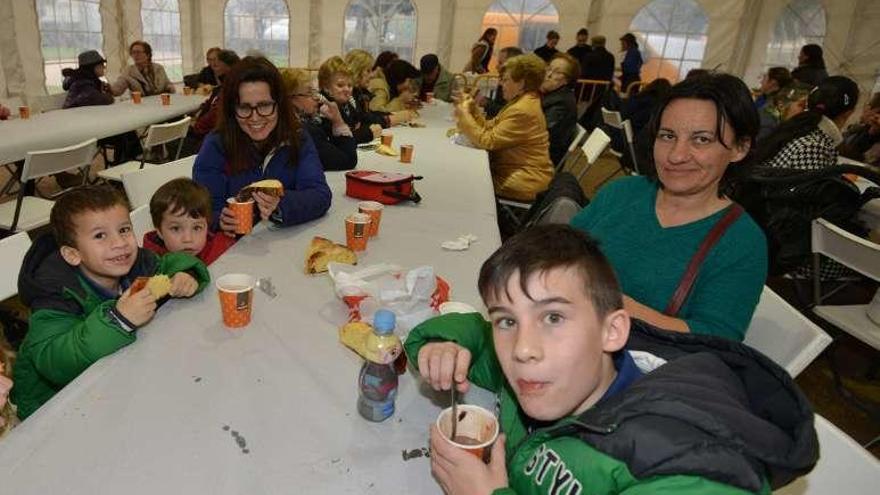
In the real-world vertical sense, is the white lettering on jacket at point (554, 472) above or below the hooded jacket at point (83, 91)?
below

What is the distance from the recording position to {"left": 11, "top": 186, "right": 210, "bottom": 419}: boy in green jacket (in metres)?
1.31

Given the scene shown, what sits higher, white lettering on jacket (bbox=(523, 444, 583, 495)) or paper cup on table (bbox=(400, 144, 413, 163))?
paper cup on table (bbox=(400, 144, 413, 163))

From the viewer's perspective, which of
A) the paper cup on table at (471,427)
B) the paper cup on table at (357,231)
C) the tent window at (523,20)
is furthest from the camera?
the tent window at (523,20)

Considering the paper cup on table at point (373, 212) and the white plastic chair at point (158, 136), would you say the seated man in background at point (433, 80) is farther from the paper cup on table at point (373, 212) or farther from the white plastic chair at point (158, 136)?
the paper cup on table at point (373, 212)

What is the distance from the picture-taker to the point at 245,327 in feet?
4.93

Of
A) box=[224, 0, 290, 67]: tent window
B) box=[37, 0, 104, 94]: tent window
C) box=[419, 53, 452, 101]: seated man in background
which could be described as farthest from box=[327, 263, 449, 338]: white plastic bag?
box=[224, 0, 290, 67]: tent window

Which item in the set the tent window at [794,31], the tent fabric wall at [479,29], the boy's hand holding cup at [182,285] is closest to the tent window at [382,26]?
the tent fabric wall at [479,29]

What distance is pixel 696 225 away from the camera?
1.70 m

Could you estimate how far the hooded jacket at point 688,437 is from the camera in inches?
30.7

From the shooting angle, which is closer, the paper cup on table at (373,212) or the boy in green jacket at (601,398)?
the boy in green jacket at (601,398)

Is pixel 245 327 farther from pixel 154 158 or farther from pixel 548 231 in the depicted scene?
pixel 154 158

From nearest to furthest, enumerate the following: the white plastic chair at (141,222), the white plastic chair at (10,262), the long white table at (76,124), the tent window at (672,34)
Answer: the white plastic chair at (10,262)
the white plastic chair at (141,222)
the long white table at (76,124)
the tent window at (672,34)

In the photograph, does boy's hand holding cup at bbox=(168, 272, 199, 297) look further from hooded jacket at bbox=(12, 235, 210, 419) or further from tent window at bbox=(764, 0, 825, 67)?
tent window at bbox=(764, 0, 825, 67)

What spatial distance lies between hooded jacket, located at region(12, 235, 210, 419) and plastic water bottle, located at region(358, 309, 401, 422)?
649 mm
